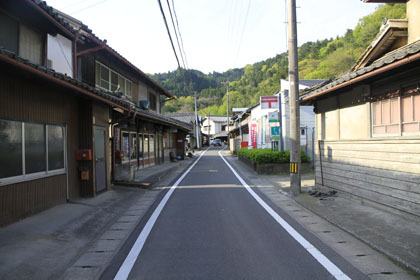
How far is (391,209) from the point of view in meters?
6.46

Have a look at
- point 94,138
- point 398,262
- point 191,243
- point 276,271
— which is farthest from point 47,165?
point 398,262

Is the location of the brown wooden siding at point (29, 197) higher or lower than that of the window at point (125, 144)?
lower

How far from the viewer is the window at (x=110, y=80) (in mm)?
12995

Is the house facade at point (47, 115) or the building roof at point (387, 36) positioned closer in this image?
the house facade at point (47, 115)

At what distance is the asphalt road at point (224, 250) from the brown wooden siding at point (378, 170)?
2.47m

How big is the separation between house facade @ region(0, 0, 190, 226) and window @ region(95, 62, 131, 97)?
0.58 metres

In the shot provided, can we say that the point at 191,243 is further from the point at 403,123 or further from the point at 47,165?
the point at 403,123

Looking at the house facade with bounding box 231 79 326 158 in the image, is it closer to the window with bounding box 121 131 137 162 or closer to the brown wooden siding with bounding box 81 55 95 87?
the window with bounding box 121 131 137 162

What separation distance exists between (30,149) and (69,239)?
2.48 m

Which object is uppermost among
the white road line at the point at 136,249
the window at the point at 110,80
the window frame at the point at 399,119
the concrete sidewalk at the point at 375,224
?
the window at the point at 110,80

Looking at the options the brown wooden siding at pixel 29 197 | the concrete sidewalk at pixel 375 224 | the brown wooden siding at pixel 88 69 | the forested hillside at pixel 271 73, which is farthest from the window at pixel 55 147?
the forested hillside at pixel 271 73

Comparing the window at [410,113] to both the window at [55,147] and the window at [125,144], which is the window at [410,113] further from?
the window at [125,144]

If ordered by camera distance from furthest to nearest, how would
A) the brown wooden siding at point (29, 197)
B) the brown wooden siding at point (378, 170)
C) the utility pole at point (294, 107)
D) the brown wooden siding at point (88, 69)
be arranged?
1. the brown wooden siding at point (88, 69)
2. the utility pole at point (294, 107)
3. the brown wooden siding at point (378, 170)
4. the brown wooden siding at point (29, 197)

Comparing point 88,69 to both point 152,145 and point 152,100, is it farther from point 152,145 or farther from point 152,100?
point 152,100
